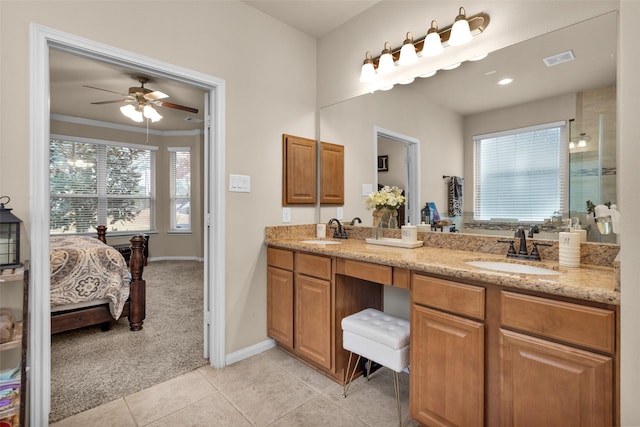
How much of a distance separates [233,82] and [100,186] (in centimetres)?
489

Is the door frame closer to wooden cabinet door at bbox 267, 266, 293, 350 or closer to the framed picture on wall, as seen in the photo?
wooden cabinet door at bbox 267, 266, 293, 350

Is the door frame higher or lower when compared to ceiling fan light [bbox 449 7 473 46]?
lower

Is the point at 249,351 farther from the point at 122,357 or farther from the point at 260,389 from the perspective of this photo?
the point at 122,357

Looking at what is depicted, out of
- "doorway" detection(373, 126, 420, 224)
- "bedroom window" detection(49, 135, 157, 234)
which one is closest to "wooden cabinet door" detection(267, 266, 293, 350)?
"doorway" detection(373, 126, 420, 224)

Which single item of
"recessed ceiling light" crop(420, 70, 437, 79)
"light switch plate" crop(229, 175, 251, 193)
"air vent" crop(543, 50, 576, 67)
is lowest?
"light switch plate" crop(229, 175, 251, 193)

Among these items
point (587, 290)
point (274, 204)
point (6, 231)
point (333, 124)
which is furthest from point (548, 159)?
point (6, 231)

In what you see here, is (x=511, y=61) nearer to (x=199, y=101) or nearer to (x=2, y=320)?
(x=2, y=320)

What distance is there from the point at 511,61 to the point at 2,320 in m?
2.86

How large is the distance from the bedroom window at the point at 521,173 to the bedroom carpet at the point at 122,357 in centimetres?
→ 227

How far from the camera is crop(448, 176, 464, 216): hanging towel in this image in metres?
1.99

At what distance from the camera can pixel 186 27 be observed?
81.3 inches

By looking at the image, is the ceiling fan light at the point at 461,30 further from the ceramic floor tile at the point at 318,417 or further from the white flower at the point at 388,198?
the ceramic floor tile at the point at 318,417

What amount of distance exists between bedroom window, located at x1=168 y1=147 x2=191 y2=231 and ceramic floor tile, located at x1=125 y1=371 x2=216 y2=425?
5.02 m

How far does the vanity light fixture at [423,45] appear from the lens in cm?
181
